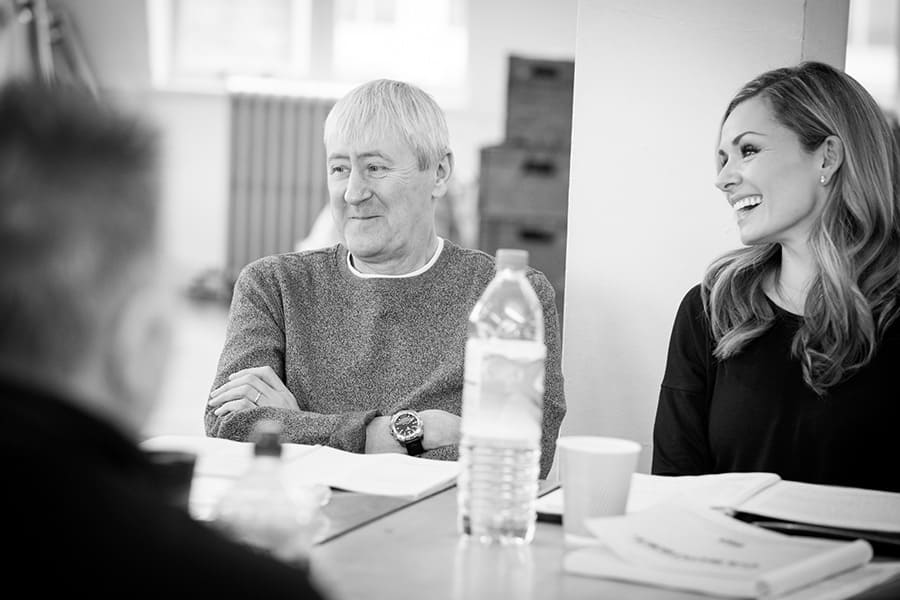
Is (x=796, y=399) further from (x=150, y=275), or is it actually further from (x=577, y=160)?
(x=150, y=275)

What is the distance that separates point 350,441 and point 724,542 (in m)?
0.85

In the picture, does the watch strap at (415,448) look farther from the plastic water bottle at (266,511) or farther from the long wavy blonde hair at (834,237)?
the plastic water bottle at (266,511)

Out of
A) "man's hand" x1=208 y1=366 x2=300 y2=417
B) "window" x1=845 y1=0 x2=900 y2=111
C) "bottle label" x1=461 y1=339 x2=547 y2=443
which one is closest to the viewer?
"bottle label" x1=461 y1=339 x2=547 y2=443

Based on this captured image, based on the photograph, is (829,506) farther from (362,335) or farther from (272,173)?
(272,173)

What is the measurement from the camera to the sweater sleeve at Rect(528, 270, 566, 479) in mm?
2061

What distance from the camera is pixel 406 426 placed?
194 cm

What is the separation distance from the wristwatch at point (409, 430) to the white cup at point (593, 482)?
0.68 m

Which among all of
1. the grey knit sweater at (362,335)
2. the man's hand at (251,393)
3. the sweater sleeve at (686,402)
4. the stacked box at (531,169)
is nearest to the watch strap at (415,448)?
the grey knit sweater at (362,335)

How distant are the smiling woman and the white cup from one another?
742 mm

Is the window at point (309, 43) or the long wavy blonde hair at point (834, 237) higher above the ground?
the window at point (309, 43)

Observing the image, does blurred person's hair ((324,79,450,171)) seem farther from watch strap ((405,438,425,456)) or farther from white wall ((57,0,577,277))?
white wall ((57,0,577,277))

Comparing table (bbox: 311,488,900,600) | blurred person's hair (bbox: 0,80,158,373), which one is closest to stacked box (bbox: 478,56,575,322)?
table (bbox: 311,488,900,600)

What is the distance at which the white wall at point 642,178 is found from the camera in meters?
2.43

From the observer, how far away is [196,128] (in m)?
9.77
